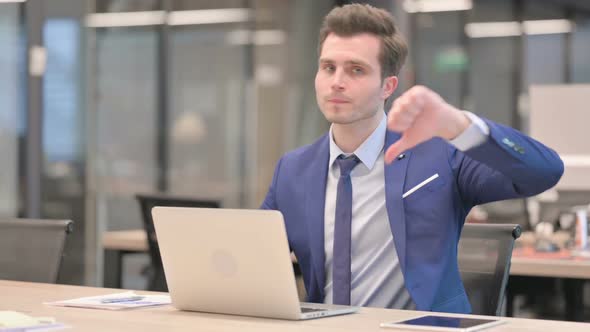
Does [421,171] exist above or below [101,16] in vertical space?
below

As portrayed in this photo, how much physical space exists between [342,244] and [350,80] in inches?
16.5

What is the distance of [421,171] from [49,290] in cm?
105

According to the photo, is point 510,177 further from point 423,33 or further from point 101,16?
point 423,33

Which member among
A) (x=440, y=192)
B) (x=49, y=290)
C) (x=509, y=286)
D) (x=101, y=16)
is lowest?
(x=509, y=286)

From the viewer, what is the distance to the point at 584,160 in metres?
4.91

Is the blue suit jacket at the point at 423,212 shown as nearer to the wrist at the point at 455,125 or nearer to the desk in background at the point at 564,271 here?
the wrist at the point at 455,125

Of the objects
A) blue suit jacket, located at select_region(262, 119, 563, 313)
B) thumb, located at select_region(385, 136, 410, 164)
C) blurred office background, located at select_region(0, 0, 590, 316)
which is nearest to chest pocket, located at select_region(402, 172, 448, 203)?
blue suit jacket, located at select_region(262, 119, 563, 313)

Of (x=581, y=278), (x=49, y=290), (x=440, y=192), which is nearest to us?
(x=440, y=192)

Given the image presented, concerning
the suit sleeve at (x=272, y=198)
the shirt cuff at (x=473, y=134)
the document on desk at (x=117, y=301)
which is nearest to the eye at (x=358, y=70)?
the suit sleeve at (x=272, y=198)

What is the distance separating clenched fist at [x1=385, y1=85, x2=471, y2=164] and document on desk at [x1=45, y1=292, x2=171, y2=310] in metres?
0.74

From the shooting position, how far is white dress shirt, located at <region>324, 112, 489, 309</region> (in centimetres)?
258

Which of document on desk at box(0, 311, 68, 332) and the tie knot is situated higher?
the tie knot

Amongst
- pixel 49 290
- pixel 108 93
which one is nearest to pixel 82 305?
pixel 49 290

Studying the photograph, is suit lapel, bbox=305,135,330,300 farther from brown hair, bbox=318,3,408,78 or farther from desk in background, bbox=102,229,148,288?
desk in background, bbox=102,229,148,288
